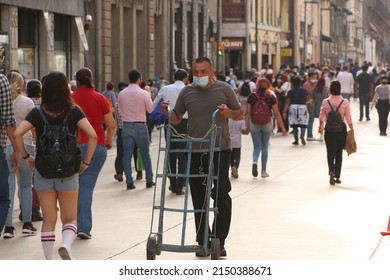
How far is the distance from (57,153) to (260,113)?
36.8 ft

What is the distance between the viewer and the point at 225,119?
11594mm

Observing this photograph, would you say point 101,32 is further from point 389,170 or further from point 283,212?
point 283,212

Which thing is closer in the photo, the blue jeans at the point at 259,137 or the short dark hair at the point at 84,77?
the short dark hair at the point at 84,77

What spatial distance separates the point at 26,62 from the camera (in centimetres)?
3634

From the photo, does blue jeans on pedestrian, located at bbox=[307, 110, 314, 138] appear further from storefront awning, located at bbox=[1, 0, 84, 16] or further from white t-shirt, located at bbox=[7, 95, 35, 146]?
white t-shirt, located at bbox=[7, 95, 35, 146]

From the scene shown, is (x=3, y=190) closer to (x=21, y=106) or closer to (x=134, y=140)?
(x=21, y=106)

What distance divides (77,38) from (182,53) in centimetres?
1882

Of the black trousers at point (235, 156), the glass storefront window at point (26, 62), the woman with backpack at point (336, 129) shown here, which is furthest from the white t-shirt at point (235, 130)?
the glass storefront window at point (26, 62)

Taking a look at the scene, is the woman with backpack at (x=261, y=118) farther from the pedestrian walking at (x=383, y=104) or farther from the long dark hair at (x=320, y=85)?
the pedestrian walking at (x=383, y=104)

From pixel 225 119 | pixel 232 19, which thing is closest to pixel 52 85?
pixel 225 119

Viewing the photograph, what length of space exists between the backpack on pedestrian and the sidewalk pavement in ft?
3.16

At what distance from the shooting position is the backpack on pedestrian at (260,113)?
21.5 m

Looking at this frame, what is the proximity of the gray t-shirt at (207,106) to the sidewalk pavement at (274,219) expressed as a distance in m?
1.25

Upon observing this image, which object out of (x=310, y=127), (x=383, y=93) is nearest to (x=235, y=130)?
(x=310, y=127)
